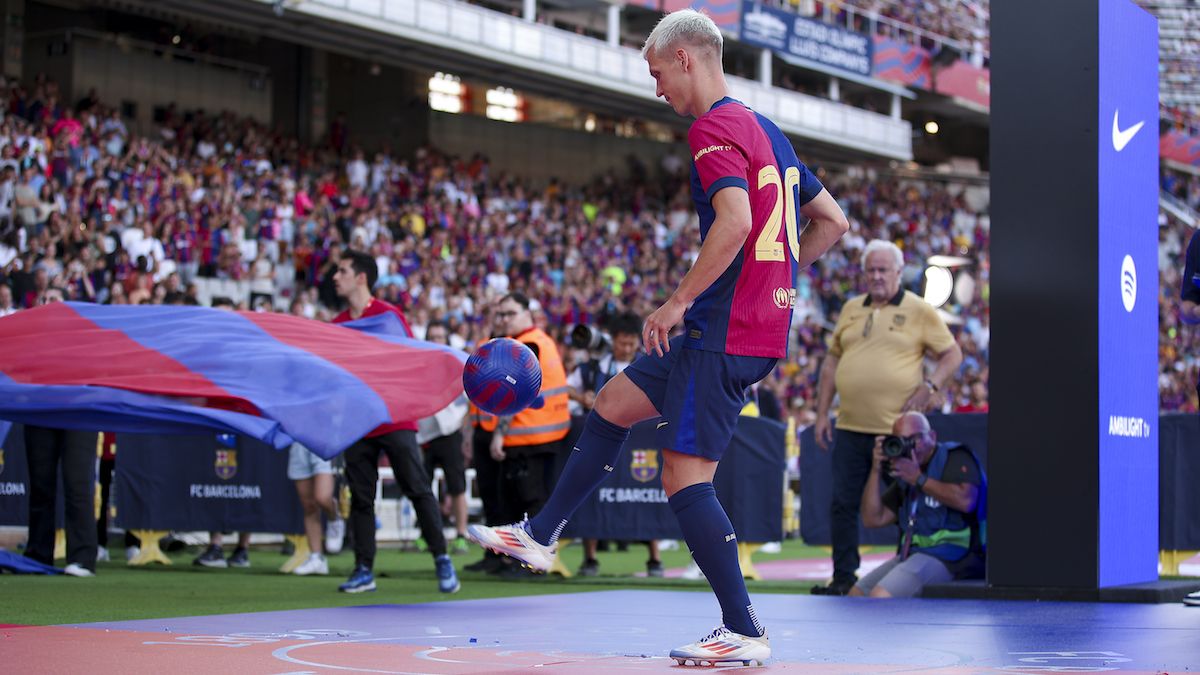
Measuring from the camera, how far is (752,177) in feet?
15.5

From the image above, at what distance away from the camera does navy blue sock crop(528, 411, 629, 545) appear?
15.8 ft

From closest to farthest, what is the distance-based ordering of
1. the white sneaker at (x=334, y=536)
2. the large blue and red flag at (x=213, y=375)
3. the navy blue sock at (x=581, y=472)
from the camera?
the navy blue sock at (x=581, y=472)
the large blue and red flag at (x=213, y=375)
the white sneaker at (x=334, y=536)

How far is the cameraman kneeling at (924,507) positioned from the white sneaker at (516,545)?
11.2 ft

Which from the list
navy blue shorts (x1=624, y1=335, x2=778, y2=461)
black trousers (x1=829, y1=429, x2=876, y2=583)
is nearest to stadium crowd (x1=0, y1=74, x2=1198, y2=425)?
black trousers (x1=829, y1=429, x2=876, y2=583)

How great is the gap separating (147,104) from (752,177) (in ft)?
83.8

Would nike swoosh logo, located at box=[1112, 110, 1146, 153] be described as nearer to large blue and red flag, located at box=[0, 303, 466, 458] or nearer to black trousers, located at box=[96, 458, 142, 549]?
large blue and red flag, located at box=[0, 303, 466, 458]

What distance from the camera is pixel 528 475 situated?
10.4 m

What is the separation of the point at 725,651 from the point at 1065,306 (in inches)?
144

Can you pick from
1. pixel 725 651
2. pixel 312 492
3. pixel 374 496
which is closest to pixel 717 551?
pixel 725 651

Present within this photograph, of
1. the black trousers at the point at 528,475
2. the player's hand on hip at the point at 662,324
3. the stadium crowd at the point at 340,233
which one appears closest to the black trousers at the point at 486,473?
the black trousers at the point at 528,475

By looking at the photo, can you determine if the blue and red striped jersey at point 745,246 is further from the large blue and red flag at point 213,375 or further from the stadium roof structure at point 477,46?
the stadium roof structure at point 477,46

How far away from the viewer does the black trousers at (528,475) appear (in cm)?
1041

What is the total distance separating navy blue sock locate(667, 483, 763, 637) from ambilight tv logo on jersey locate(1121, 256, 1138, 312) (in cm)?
381

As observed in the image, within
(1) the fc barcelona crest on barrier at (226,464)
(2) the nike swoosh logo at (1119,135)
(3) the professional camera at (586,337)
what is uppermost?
(2) the nike swoosh logo at (1119,135)
